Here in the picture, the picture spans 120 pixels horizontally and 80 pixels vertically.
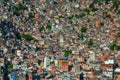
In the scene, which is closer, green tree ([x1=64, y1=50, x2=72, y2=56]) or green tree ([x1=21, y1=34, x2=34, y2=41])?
green tree ([x1=64, y1=50, x2=72, y2=56])

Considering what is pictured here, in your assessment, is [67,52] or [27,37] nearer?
[67,52]

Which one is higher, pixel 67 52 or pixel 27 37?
pixel 27 37

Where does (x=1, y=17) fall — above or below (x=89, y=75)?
above

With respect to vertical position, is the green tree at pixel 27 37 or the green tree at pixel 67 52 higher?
the green tree at pixel 27 37

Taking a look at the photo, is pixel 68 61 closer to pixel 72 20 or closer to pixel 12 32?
pixel 12 32

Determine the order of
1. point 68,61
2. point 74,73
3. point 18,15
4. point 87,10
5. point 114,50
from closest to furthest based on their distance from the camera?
point 74,73
point 68,61
point 114,50
point 18,15
point 87,10

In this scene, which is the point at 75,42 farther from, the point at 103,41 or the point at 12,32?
the point at 12,32

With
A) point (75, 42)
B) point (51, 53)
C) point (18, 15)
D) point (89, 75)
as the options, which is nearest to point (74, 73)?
point (89, 75)

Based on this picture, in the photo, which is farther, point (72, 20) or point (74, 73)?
point (72, 20)

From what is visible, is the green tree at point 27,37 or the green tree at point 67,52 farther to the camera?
the green tree at point 27,37

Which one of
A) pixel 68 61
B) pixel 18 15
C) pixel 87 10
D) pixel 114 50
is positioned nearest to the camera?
pixel 68 61

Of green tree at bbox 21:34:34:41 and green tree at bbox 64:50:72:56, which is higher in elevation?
green tree at bbox 21:34:34:41
